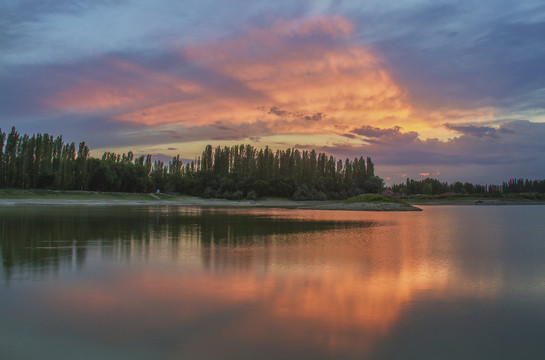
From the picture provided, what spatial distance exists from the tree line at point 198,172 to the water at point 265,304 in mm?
74091

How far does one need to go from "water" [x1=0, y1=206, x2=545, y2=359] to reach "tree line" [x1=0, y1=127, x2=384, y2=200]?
243 feet

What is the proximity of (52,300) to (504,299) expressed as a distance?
36.7 ft

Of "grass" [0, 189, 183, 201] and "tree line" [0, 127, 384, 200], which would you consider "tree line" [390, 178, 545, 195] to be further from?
"grass" [0, 189, 183, 201]

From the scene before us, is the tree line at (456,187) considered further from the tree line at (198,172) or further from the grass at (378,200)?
the grass at (378,200)

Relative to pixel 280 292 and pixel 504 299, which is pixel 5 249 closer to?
pixel 280 292

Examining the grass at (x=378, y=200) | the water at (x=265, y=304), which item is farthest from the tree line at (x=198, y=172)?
the water at (x=265, y=304)

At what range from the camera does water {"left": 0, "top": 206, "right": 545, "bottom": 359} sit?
6.04 metres

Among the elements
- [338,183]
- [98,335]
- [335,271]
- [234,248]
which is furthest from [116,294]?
[338,183]

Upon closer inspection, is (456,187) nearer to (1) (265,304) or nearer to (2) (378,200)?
(2) (378,200)

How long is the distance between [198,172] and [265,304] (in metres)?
123

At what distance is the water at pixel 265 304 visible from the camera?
6.04 meters

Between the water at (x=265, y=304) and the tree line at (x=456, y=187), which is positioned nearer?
the water at (x=265, y=304)

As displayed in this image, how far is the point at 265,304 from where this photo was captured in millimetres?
8242

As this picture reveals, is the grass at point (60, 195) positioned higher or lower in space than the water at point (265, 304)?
higher
